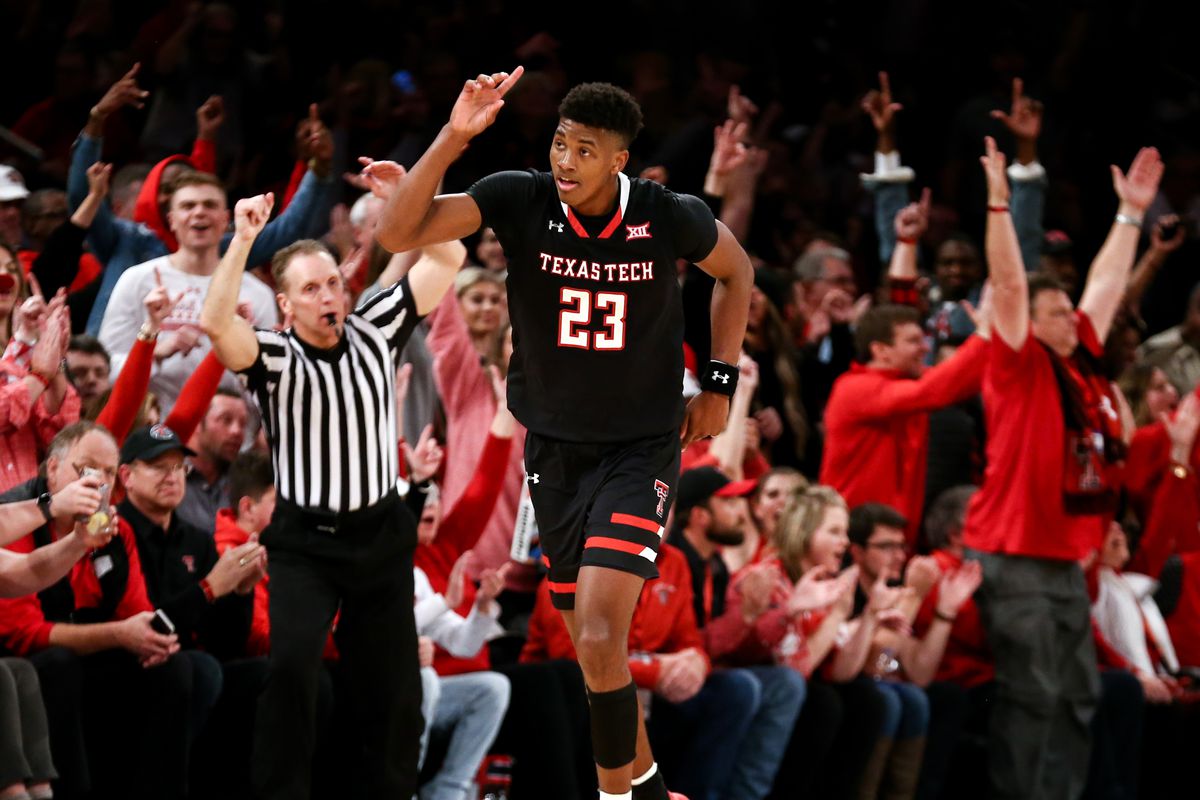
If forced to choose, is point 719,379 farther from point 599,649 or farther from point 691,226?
point 599,649

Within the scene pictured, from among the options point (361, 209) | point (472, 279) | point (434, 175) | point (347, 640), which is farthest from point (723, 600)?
point (434, 175)

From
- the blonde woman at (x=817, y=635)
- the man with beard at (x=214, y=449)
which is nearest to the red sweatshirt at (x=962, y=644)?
the blonde woman at (x=817, y=635)

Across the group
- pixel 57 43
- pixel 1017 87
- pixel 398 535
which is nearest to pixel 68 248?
pixel 398 535

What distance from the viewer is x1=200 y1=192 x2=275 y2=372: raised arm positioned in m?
5.88

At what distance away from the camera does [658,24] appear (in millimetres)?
12633

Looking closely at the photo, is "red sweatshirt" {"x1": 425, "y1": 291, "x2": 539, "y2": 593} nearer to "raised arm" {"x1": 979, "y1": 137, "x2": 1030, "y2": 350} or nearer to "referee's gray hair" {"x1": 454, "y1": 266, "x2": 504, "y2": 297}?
"referee's gray hair" {"x1": 454, "y1": 266, "x2": 504, "y2": 297}

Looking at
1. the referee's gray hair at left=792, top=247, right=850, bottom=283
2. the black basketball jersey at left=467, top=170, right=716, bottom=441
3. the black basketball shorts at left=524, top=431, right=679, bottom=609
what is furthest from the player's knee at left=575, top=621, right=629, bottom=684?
the referee's gray hair at left=792, top=247, right=850, bottom=283

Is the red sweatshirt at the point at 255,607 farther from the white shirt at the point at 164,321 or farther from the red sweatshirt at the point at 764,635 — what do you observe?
the red sweatshirt at the point at 764,635

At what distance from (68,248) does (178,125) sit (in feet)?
8.04

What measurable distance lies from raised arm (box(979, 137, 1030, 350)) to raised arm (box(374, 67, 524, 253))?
3547 mm

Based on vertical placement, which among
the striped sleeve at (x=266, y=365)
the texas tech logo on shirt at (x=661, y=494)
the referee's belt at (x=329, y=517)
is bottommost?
the referee's belt at (x=329, y=517)

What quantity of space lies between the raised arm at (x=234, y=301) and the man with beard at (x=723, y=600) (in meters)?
2.53

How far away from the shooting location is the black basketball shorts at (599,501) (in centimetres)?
502

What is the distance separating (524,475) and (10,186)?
2444mm
